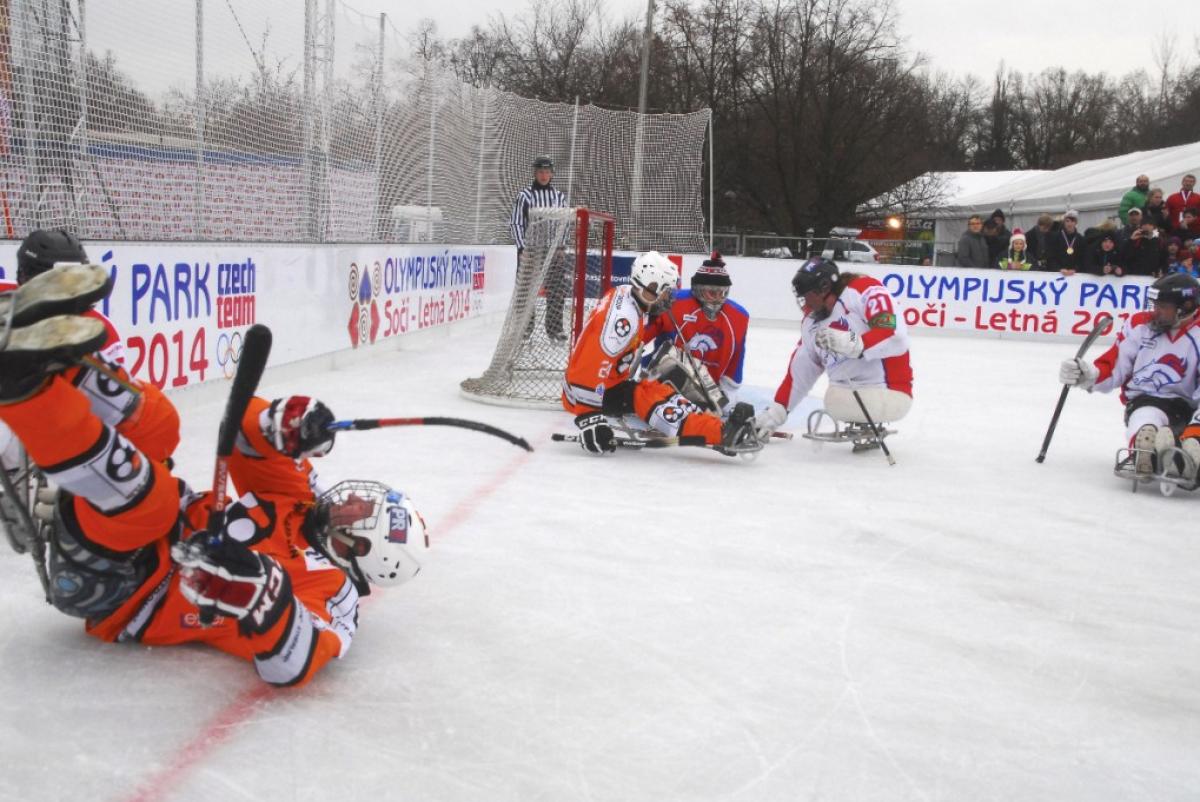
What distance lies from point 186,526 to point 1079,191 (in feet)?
59.2

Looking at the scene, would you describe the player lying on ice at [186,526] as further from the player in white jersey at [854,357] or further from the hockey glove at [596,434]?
the player in white jersey at [854,357]

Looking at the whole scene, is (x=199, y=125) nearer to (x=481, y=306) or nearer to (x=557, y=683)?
(x=557, y=683)

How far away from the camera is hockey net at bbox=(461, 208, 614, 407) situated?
674cm

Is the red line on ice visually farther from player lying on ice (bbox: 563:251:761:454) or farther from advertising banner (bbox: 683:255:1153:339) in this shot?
advertising banner (bbox: 683:255:1153:339)

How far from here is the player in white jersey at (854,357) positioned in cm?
534

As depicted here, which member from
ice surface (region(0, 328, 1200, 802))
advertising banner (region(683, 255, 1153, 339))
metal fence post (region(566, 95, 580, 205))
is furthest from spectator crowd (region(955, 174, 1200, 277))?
ice surface (region(0, 328, 1200, 802))

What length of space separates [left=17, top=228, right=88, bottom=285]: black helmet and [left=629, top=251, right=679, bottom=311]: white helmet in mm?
2430

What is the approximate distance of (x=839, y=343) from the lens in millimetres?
5145

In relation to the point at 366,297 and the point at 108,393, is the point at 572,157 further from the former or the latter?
the point at 108,393

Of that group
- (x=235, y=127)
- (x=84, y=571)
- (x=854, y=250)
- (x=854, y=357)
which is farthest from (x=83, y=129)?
(x=854, y=250)

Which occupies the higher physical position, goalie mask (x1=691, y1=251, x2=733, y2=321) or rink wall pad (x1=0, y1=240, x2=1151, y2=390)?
goalie mask (x1=691, y1=251, x2=733, y2=321)

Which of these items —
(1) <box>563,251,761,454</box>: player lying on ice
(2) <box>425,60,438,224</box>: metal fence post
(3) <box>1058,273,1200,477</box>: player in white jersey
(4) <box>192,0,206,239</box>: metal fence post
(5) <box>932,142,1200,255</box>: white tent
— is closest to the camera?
(3) <box>1058,273,1200,477</box>: player in white jersey

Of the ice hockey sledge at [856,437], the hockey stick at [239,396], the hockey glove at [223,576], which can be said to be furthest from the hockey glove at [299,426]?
the ice hockey sledge at [856,437]

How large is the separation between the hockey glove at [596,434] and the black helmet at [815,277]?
109cm
